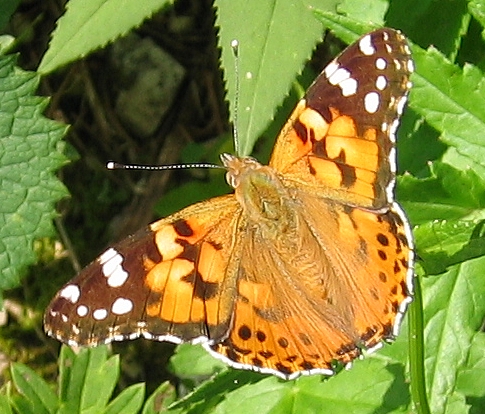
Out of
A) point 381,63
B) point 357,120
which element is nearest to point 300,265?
point 357,120

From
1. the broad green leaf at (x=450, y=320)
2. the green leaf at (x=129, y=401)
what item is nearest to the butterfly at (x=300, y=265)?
the broad green leaf at (x=450, y=320)

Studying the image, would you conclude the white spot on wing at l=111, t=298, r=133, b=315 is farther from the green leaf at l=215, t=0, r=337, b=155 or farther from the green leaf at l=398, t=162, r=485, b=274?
the green leaf at l=398, t=162, r=485, b=274

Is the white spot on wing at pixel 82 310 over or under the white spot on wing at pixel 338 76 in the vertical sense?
under

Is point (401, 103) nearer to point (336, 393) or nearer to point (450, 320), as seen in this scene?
point (450, 320)

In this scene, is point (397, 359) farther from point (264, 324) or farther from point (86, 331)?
point (86, 331)

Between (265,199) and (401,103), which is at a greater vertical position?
(401,103)

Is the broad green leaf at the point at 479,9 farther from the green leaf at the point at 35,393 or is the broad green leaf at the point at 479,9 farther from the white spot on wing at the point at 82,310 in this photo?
the green leaf at the point at 35,393
